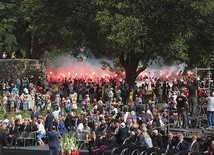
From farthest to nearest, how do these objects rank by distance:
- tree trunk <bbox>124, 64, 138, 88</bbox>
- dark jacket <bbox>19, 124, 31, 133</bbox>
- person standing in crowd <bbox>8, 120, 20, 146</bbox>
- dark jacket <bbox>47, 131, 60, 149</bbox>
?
tree trunk <bbox>124, 64, 138, 88</bbox>, dark jacket <bbox>19, 124, 31, 133</bbox>, person standing in crowd <bbox>8, 120, 20, 146</bbox>, dark jacket <bbox>47, 131, 60, 149</bbox>

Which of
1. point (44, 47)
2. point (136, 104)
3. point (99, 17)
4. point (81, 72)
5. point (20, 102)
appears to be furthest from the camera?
point (81, 72)

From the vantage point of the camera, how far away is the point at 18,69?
53.0 m

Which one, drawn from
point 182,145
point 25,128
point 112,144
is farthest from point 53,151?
point 182,145

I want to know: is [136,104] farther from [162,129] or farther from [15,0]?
[15,0]

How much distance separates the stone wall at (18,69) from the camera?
52.7 m

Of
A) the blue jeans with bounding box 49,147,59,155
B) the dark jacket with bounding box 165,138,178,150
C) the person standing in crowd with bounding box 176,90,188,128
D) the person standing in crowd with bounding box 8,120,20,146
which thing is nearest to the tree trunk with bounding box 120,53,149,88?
the person standing in crowd with bounding box 8,120,20,146

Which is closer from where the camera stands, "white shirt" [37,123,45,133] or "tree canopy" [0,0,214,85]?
"white shirt" [37,123,45,133]

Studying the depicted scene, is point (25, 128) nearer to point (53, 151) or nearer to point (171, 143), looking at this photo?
point (53, 151)

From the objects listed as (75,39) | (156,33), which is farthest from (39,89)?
(156,33)

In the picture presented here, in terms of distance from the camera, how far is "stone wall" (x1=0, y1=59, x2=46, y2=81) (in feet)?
173

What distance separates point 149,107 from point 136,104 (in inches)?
27.7

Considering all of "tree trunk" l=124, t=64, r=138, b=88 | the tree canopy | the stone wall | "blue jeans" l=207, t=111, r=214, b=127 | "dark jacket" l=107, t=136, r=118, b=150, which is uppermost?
the tree canopy

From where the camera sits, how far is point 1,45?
63906mm

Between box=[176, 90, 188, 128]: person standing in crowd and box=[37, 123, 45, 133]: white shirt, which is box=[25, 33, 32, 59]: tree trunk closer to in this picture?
box=[37, 123, 45, 133]: white shirt
